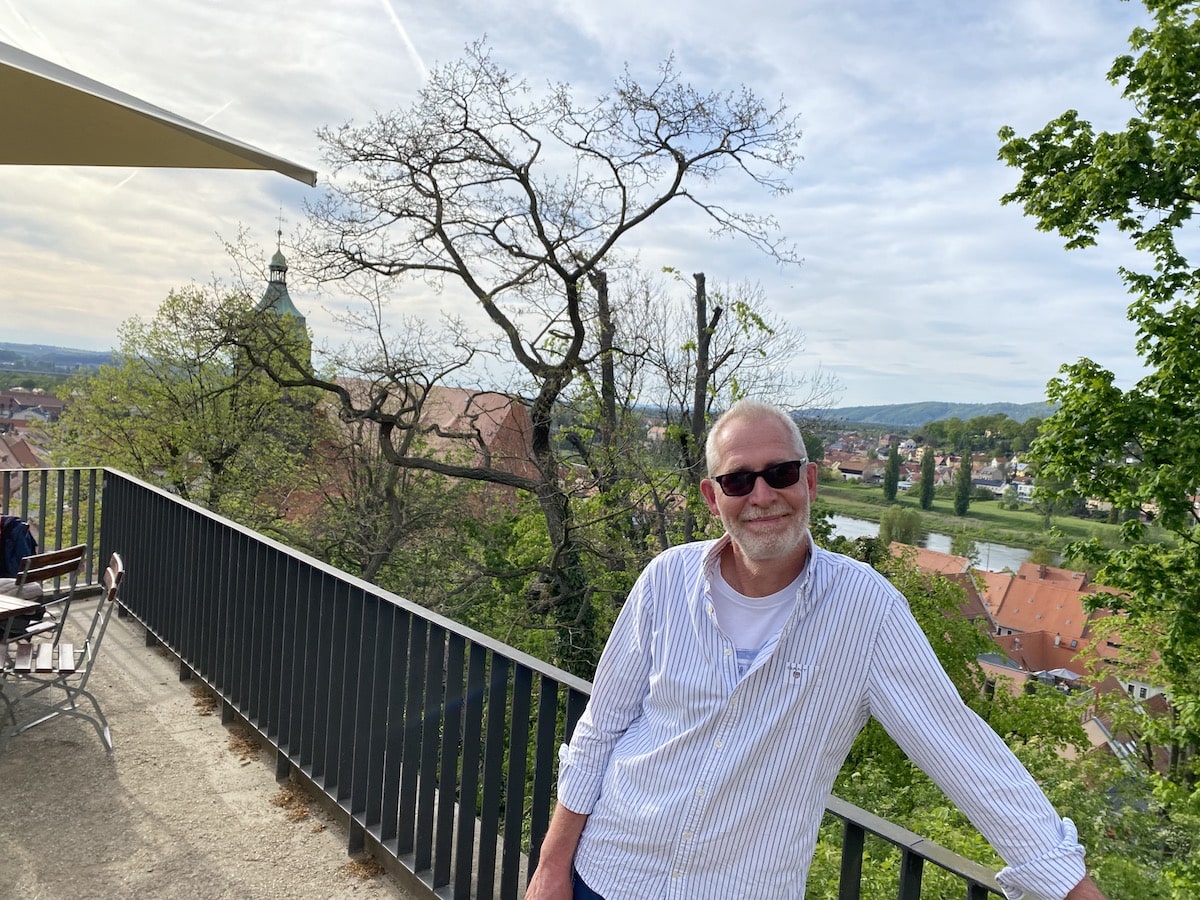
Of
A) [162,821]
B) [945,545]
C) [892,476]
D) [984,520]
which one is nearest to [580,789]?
[162,821]

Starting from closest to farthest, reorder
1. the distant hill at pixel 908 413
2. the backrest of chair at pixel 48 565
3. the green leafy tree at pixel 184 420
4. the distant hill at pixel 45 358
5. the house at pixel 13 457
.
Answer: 1. the backrest of chair at pixel 48 565
2. the house at pixel 13 457
3. the distant hill at pixel 908 413
4. the distant hill at pixel 45 358
5. the green leafy tree at pixel 184 420

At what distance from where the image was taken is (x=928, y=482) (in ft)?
108

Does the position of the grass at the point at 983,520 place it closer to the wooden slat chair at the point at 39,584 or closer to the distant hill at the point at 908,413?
the distant hill at the point at 908,413

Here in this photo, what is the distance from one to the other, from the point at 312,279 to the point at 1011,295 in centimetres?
3844

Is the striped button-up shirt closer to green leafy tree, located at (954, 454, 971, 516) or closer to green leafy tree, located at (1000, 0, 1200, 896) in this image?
green leafy tree, located at (1000, 0, 1200, 896)

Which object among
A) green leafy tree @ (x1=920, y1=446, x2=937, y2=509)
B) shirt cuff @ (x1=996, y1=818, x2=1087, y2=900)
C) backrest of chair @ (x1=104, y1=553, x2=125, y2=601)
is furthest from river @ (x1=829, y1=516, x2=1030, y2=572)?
shirt cuff @ (x1=996, y1=818, x2=1087, y2=900)

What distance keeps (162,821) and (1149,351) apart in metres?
16.5

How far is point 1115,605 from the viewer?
14.9 metres

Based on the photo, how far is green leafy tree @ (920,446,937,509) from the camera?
31328mm

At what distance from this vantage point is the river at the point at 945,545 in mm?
20688

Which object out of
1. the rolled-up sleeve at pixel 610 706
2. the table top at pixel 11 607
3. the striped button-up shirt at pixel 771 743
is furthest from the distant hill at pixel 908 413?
the striped button-up shirt at pixel 771 743

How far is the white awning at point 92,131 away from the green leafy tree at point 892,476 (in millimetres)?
21774

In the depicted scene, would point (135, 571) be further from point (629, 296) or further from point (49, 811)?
point (629, 296)

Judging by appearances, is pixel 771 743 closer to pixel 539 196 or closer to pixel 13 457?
pixel 13 457
